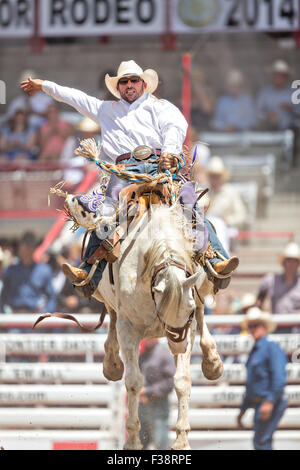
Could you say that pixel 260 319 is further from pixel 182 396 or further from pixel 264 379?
pixel 182 396

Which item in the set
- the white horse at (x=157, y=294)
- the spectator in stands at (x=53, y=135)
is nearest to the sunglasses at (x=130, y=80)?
the white horse at (x=157, y=294)

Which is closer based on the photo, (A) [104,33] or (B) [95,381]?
(B) [95,381]

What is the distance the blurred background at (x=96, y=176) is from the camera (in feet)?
39.5

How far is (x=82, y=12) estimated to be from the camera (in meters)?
18.4

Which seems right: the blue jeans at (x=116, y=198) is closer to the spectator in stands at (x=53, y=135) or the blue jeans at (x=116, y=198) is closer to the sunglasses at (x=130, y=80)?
the sunglasses at (x=130, y=80)

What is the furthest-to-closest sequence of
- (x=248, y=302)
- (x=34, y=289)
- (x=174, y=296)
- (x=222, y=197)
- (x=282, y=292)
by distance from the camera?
(x=222, y=197)
(x=34, y=289)
(x=282, y=292)
(x=248, y=302)
(x=174, y=296)

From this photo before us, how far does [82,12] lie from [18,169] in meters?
3.66

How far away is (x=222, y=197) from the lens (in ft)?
49.1

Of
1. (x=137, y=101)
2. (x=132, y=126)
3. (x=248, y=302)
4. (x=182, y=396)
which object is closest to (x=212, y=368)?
(x=182, y=396)

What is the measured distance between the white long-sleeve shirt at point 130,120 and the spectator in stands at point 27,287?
427 centimetres

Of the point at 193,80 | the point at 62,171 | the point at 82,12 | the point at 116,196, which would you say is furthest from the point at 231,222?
the point at 116,196

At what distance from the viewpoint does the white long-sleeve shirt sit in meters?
9.22

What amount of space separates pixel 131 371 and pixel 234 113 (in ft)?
32.2
